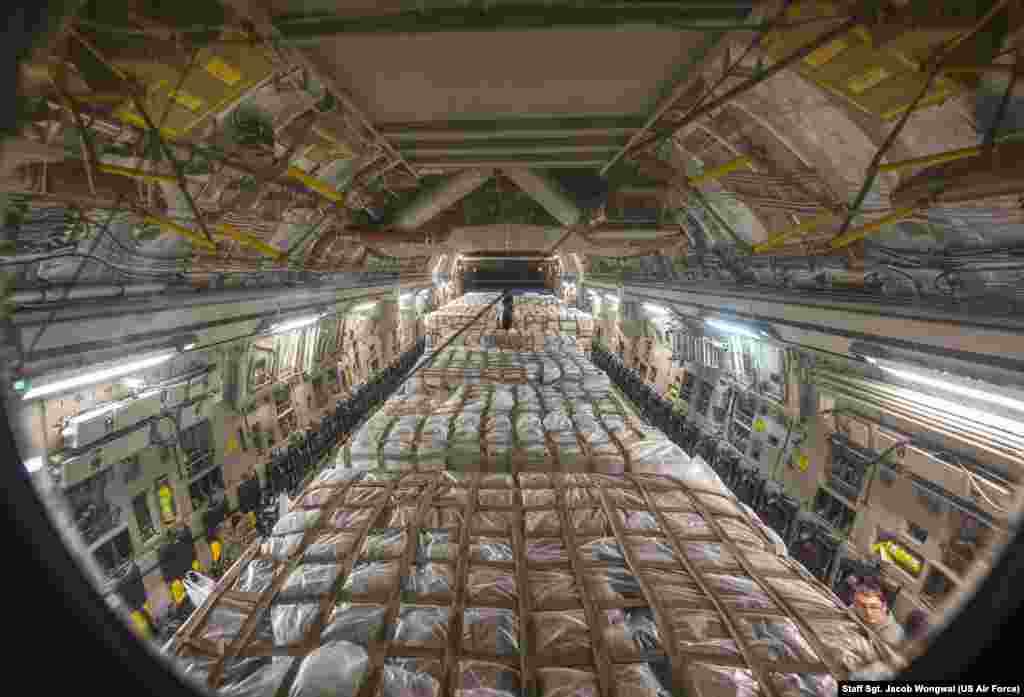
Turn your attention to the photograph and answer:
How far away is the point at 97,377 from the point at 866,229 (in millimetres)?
7685

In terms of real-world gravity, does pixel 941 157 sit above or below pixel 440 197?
below

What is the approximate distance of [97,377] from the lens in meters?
3.97

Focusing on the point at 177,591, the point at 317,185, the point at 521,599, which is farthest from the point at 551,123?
the point at 177,591

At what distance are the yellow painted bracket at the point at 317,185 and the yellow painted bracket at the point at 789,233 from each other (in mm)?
5528

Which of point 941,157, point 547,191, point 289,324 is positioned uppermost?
point 547,191

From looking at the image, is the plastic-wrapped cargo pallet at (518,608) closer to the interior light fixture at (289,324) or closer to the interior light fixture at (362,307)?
the interior light fixture at (289,324)

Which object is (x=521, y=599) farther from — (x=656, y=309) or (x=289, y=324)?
(x=656, y=309)

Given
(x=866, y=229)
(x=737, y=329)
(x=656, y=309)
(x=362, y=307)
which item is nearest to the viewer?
(x=866, y=229)

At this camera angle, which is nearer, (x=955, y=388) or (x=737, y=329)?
(x=955, y=388)

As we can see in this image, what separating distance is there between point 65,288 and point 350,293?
256 inches

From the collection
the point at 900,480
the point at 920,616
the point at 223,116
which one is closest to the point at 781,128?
the point at 900,480

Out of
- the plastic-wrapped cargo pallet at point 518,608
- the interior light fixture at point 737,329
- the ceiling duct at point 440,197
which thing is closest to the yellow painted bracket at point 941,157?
the plastic-wrapped cargo pallet at point 518,608

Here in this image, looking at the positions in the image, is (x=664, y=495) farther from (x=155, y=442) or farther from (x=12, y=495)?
(x=155, y=442)

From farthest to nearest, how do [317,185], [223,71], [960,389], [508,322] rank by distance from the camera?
[508,322] < [317,185] < [960,389] < [223,71]
